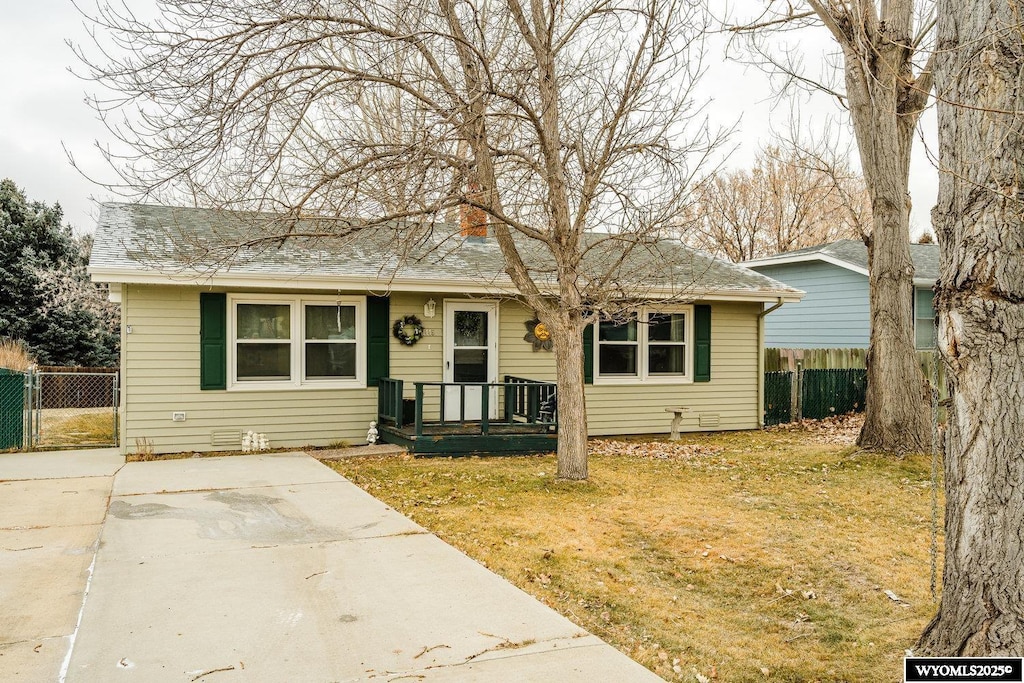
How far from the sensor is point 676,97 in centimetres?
812

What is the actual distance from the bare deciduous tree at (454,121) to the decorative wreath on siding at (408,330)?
10.5 feet

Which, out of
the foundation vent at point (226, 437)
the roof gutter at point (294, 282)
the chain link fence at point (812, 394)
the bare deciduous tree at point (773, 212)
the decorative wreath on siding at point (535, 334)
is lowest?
the foundation vent at point (226, 437)

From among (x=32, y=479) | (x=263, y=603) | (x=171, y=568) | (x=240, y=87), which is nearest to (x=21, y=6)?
(x=240, y=87)

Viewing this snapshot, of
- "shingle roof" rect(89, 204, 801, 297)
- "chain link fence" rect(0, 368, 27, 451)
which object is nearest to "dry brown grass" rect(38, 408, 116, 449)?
"chain link fence" rect(0, 368, 27, 451)

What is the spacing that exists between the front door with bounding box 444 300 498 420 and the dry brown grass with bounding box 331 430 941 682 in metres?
1.98

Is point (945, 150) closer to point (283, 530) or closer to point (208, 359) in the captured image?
point (283, 530)

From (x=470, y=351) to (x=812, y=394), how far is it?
7.46 metres

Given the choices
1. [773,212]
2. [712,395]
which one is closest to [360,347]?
[712,395]

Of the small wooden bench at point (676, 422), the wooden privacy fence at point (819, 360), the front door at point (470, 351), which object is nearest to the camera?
the front door at point (470, 351)

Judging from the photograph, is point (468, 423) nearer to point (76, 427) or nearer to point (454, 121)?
point (454, 121)

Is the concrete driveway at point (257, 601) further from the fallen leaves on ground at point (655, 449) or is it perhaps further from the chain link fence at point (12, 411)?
the fallen leaves on ground at point (655, 449)

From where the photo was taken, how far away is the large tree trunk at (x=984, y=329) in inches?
130

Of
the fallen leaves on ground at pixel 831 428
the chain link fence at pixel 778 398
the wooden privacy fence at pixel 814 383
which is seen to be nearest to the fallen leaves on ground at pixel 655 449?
the fallen leaves on ground at pixel 831 428

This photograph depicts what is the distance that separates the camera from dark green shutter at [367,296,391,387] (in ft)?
37.3
